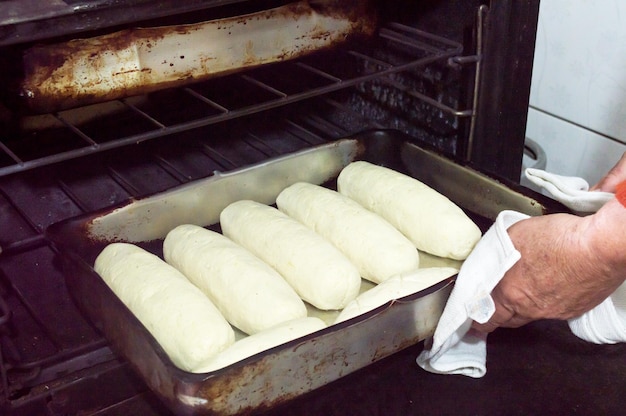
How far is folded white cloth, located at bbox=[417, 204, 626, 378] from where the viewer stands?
869 millimetres

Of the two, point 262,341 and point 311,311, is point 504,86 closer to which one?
point 311,311

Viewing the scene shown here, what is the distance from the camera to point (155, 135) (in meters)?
0.91

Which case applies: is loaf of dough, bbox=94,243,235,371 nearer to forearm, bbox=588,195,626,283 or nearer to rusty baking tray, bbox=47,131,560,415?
rusty baking tray, bbox=47,131,560,415

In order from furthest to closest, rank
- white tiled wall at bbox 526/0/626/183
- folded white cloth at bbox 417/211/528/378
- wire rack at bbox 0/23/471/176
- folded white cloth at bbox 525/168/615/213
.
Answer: white tiled wall at bbox 526/0/626/183
wire rack at bbox 0/23/471/176
folded white cloth at bbox 525/168/615/213
folded white cloth at bbox 417/211/528/378

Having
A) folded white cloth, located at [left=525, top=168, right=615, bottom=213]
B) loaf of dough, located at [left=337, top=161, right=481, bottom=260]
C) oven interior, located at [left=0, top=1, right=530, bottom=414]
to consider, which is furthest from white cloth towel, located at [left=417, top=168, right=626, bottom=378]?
oven interior, located at [left=0, top=1, right=530, bottom=414]

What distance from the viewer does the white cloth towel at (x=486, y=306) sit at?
871 millimetres

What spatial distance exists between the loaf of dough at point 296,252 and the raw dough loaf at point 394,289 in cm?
4

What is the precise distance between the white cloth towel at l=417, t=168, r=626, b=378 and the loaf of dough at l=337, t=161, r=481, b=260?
0.36 feet

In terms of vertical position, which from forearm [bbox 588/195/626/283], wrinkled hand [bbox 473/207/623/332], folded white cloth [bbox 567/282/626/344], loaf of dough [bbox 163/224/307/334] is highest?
forearm [bbox 588/195/626/283]

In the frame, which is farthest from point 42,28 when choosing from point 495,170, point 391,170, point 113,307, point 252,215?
point 495,170

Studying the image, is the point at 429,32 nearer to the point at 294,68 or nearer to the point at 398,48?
the point at 398,48

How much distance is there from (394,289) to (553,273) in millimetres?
202

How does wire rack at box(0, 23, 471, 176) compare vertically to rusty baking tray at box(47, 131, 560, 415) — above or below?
above

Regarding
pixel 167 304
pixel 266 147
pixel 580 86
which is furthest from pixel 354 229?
pixel 580 86
